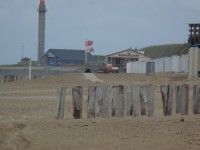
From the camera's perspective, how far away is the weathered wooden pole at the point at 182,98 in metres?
13.4

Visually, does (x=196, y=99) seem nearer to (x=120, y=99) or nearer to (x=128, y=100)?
(x=128, y=100)

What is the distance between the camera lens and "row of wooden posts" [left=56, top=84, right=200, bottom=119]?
42.4ft

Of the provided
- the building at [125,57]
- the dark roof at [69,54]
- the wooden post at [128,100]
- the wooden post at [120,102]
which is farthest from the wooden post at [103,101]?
the dark roof at [69,54]

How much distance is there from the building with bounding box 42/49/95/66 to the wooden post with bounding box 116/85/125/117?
95.7 meters

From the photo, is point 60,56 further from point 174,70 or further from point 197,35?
point 197,35

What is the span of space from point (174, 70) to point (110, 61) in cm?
4041

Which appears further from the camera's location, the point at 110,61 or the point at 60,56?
the point at 60,56

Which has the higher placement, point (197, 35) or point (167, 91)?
point (197, 35)

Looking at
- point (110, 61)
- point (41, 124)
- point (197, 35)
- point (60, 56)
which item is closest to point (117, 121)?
point (41, 124)

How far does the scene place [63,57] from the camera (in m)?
110

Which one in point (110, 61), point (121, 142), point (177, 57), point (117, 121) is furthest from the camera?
point (110, 61)

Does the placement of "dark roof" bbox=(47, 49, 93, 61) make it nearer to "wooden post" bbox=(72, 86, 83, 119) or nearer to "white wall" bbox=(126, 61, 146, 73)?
"white wall" bbox=(126, 61, 146, 73)

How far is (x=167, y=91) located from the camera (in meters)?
13.3

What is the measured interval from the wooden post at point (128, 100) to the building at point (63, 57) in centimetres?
9567
